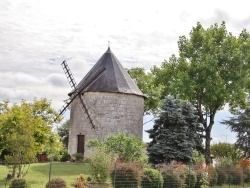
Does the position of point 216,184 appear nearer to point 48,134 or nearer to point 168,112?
point 168,112


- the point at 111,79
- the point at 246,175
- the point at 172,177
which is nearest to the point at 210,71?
the point at 111,79

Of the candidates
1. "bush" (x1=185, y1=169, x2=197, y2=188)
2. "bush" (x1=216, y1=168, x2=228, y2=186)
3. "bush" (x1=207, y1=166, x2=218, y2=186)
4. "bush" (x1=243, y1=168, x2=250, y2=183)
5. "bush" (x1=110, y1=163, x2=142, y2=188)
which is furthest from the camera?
"bush" (x1=243, y1=168, x2=250, y2=183)

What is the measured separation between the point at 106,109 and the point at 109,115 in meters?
0.56

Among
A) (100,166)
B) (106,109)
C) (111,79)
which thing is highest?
(111,79)

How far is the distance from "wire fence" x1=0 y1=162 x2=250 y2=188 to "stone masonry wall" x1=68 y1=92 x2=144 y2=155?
6.80 metres

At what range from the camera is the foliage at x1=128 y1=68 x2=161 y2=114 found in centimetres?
4419

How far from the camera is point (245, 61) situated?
37.3m

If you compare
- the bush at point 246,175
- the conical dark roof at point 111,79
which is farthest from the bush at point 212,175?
the conical dark roof at point 111,79

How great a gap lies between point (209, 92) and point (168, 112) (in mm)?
8830

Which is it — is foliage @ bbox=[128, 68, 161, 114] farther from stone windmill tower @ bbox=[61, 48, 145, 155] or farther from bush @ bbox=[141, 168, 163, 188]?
bush @ bbox=[141, 168, 163, 188]

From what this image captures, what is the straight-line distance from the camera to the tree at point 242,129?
4200cm

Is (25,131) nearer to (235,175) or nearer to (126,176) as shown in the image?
(126,176)

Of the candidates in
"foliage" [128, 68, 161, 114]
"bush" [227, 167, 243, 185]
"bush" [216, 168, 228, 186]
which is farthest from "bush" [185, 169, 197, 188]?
"foliage" [128, 68, 161, 114]

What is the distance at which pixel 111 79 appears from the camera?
34062 millimetres
